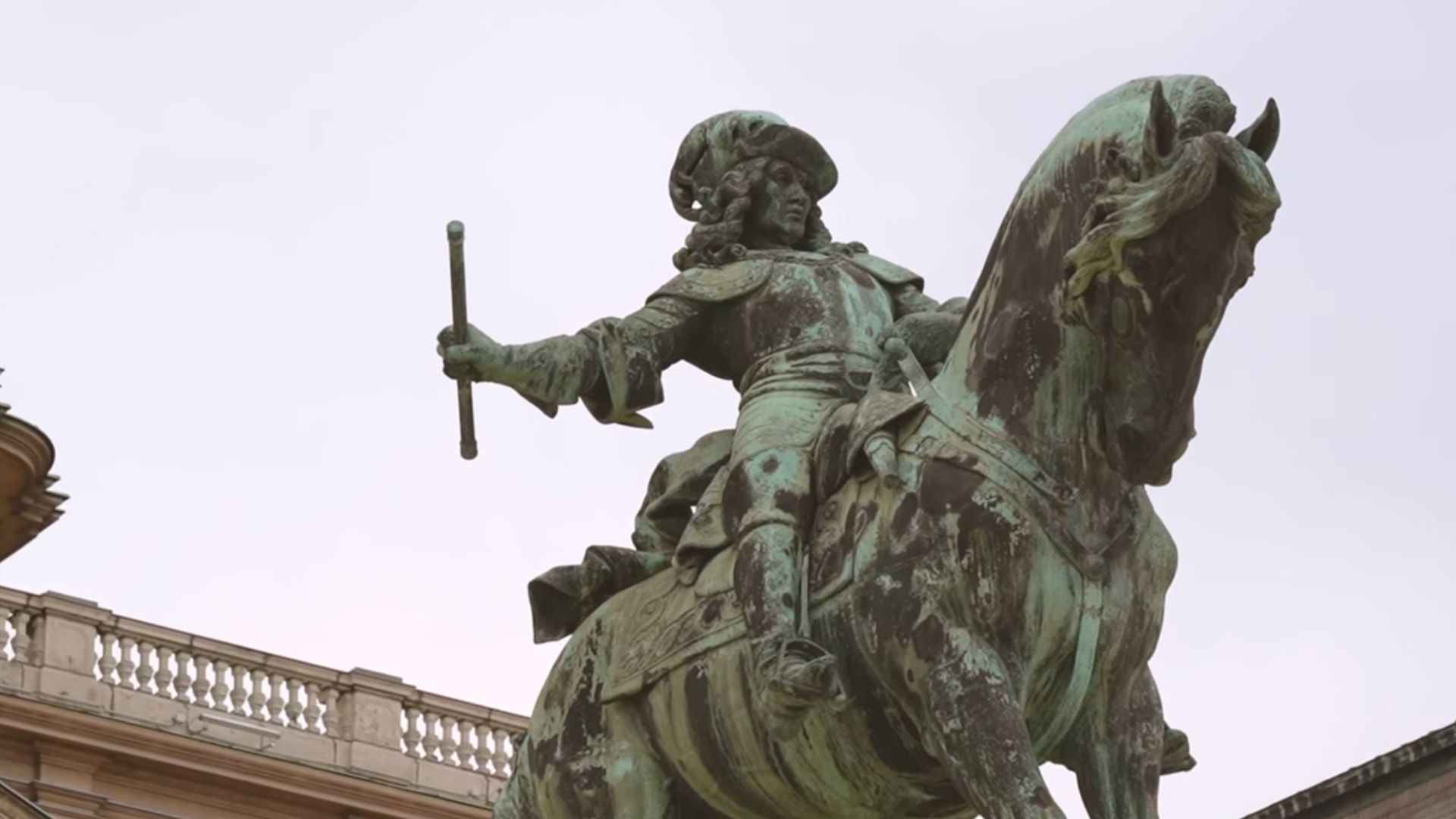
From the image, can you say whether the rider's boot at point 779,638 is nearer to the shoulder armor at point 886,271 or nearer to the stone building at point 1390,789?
the shoulder armor at point 886,271

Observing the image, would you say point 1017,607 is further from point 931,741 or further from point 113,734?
point 113,734

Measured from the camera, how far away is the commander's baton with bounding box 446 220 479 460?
10.2 m

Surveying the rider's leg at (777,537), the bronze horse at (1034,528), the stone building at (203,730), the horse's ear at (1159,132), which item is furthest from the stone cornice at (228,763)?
the horse's ear at (1159,132)

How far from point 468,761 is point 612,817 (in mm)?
26092

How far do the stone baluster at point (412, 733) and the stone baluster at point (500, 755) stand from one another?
0.80 m

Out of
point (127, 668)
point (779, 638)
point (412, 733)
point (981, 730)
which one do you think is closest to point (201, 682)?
point (127, 668)

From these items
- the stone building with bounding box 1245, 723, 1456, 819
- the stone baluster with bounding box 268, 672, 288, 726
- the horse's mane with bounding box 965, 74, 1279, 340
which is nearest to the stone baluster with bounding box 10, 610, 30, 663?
the stone baluster with bounding box 268, 672, 288, 726

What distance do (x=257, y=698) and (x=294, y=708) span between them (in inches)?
13.4

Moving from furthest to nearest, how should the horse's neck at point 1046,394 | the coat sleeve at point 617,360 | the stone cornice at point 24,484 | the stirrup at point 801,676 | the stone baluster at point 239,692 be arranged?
the stone cornice at point 24,484
the stone baluster at point 239,692
the coat sleeve at point 617,360
the horse's neck at point 1046,394
the stirrup at point 801,676

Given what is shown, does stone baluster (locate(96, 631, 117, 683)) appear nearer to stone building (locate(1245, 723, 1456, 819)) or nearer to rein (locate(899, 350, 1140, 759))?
stone building (locate(1245, 723, 1456, 819))

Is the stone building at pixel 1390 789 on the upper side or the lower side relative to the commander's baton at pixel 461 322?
upper

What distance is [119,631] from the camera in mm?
34719

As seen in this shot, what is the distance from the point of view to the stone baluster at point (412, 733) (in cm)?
3641

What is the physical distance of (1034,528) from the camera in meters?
9.71
